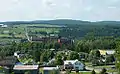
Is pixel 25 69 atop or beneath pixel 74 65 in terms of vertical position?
atop

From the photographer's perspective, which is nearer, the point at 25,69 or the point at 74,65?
the point at 25,69

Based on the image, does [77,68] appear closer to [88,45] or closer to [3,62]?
[3,62]

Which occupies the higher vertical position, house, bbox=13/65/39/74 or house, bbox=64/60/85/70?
house, bbox=13/65/39/74

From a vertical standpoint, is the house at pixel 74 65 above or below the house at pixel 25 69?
below

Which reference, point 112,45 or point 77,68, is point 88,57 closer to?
point 77,68

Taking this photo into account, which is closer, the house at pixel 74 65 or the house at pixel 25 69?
the house at pixel 25 69

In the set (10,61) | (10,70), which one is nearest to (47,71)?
(10,70)

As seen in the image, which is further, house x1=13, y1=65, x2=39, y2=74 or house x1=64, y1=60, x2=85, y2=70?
house x1=64, y1=60, x2=85, y2=70

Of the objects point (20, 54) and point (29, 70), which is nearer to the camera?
point (29, 70)

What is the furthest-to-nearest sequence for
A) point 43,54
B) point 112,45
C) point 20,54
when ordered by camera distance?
point 112,45
point 20,54
point 43,54

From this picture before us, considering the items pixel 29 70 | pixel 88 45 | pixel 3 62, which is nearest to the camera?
pixel 29 70
